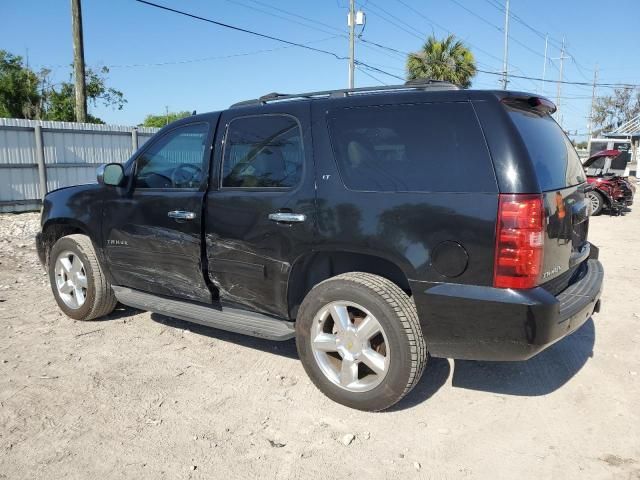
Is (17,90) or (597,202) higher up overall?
(17,90)

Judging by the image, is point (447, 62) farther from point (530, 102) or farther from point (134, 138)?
point (530, 102)

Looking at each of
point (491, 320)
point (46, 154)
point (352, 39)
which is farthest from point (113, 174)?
point (352, 39)

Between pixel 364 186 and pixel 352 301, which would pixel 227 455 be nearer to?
pixel 352 301

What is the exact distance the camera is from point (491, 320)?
8.93 feet

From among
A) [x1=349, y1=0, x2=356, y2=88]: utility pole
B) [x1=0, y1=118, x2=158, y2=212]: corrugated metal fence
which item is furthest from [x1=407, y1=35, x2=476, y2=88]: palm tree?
[x1=0, y1=118, x2=158, y2=212]: corrugated metal fence

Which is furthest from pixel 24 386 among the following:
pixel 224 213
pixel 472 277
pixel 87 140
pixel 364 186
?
pixel 87 140

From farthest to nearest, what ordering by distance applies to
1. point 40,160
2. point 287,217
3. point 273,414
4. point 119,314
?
point 40,160 < point 119,314 < point 287,217 < point 273,414

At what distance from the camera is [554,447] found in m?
2.85

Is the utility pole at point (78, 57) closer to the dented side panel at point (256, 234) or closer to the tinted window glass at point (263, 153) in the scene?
the dented side panel at point (256, 234)

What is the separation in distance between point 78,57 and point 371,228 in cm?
1409

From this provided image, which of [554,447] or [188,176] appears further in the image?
[188,176]

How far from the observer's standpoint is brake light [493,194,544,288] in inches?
104

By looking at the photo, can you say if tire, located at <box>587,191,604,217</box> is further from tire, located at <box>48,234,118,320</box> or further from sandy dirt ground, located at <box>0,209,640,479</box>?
tire, located at <box>48,234,118,320</box>

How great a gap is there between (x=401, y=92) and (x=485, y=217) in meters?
0.99
